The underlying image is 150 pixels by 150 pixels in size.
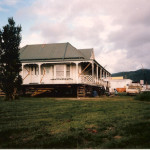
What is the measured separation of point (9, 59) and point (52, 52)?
405 inches

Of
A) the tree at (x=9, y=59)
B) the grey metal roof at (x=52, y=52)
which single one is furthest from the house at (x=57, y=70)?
the tree at (x=9, y=59)

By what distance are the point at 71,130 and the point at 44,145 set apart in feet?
4.23

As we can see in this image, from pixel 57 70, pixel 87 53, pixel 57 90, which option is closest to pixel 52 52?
pixel 57 70

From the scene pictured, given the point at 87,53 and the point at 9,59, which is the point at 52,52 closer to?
the point at 87,53

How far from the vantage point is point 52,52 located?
26.5m

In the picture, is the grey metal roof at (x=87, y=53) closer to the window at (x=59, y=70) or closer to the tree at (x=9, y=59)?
the window at (x=59, y=70)

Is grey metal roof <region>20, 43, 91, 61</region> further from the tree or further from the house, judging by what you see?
the tree

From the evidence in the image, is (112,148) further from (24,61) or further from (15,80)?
(24,61)

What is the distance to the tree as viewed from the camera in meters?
16.3

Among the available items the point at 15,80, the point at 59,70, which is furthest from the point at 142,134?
the point at 59,70

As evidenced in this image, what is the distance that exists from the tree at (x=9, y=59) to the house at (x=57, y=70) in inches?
244

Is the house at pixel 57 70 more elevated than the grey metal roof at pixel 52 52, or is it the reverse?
the grey metal roof at pixel 52 52

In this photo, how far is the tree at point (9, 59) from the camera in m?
16.3

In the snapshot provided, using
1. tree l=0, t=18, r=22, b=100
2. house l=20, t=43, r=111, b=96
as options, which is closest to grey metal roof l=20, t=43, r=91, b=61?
house l=20, t=43, r=111, b=96
